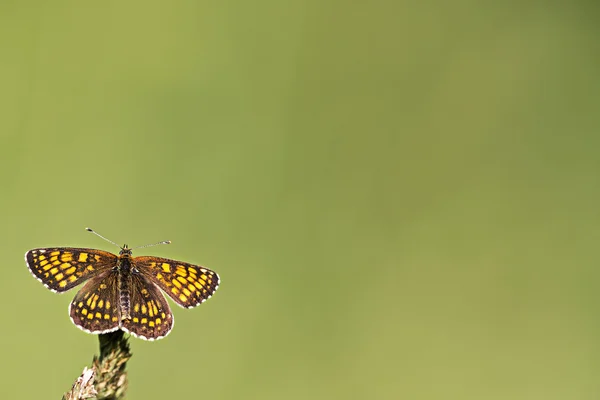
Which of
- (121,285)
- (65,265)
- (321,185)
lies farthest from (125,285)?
(321,185)

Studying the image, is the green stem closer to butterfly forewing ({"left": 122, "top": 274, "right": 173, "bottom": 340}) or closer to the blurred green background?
butterfly forewing ({"left": 122, "top": 274, "right": 173, "bottom": 340})

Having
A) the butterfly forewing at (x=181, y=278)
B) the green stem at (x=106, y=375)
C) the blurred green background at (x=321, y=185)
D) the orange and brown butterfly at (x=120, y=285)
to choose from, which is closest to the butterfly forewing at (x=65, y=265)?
the orange and brown butterfly at (x=120, y=285)

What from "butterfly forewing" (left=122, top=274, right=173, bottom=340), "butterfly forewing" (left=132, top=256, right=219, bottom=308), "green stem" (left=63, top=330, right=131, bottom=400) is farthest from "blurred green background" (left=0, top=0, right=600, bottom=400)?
"green stem" (left=63, top=330, right=131, bottom=400)

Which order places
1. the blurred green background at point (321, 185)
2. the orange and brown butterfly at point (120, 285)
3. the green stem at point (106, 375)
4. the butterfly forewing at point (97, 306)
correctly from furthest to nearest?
the blurred green background at point (321, 185) < the orange and brown butterfly at point (120, 285) < the butterfly forewing at point (97, 306) < the green stem at point (106, 375)

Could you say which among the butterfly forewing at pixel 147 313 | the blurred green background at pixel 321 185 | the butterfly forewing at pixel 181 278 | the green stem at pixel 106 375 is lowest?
the green stem at pixel 106 375

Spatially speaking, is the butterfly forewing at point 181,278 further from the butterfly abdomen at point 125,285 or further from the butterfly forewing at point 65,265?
the butterfly forewing at point 65,265

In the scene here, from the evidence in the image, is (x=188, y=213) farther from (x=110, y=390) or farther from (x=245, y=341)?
(x=110, y=390)

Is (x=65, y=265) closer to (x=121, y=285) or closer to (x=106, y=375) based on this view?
(x=121, y=285)
